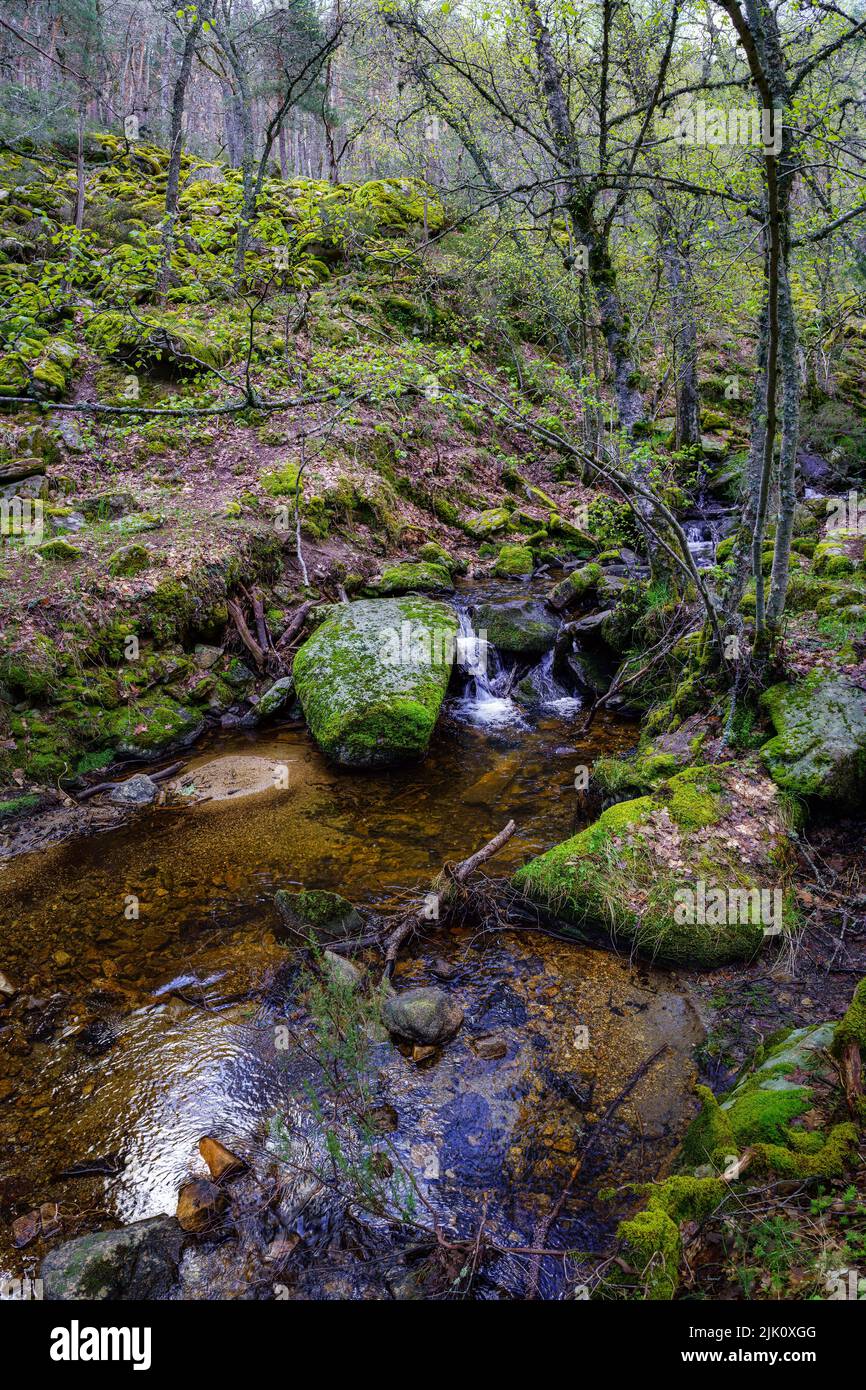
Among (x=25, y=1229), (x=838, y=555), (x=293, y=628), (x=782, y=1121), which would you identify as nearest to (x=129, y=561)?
(x=293, y=628)

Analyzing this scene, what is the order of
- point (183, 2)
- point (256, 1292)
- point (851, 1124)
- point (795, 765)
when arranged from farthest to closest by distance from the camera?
point (183, 2)
point (795, 765)
point (256, 1292)
point (851, 1124)

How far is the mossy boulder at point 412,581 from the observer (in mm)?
11109

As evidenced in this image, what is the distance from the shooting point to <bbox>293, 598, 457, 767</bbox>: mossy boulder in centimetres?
752

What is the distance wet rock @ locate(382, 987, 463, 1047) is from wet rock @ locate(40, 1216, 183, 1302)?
1.50 m

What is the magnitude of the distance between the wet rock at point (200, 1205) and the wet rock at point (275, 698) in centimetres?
592

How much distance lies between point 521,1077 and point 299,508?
9.73 metres

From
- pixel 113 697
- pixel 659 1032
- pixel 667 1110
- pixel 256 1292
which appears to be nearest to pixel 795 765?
pixel 659 1032

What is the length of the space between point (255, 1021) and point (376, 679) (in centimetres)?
435

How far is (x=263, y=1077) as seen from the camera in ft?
12.5

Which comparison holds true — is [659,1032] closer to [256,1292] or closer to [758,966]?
[758,966]

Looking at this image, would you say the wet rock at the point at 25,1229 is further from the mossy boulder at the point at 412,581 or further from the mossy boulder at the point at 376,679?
the mossy boulder at the point at 412,581

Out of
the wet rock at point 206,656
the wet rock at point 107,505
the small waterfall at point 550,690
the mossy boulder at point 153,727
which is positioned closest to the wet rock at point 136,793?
the mossy boulder at point 153,727

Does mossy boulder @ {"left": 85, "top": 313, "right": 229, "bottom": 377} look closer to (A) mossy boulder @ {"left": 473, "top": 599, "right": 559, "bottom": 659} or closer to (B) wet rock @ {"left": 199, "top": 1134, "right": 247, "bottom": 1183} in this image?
(A) mossy boulder @ {"left": 473, "top": 599, "right": 559, "bottom": 659}

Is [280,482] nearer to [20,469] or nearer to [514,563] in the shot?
[20,469]
